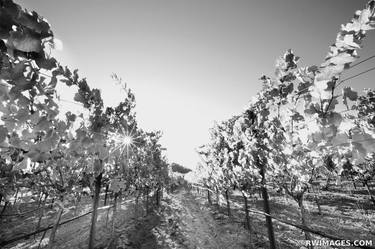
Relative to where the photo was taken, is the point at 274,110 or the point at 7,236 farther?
the point at 7,236

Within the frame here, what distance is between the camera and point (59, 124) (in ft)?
4.54

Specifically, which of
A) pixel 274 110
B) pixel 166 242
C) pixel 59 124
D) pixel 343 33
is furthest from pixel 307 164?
pixel 166 242

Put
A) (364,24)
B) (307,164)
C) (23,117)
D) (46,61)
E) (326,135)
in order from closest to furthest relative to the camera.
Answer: (46,61) → (364,24) → (23,117) → (326,135) → (307,164)

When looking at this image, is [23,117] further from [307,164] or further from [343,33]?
[307,164]

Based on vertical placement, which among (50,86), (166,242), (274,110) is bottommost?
(166,242)

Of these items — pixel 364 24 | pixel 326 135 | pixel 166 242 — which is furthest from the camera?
pixel 166 242

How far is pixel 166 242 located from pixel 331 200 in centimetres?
2473

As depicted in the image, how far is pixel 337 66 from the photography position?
109cm

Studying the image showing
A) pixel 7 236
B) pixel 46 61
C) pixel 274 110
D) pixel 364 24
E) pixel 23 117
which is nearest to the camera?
pixel 46 61

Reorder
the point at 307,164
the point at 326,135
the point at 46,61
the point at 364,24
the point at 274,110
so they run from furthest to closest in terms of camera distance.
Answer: the point at 307,164 → the point at 274,110 → the point at 326,135 → the point at 364,24 → the point at 46,61

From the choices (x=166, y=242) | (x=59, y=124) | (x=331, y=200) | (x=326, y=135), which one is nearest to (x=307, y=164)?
(x=326, y=135)

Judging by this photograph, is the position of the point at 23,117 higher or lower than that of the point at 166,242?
higher

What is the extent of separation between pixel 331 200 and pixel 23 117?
104 feet

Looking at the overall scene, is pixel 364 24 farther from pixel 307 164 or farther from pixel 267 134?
pixel 307 164
